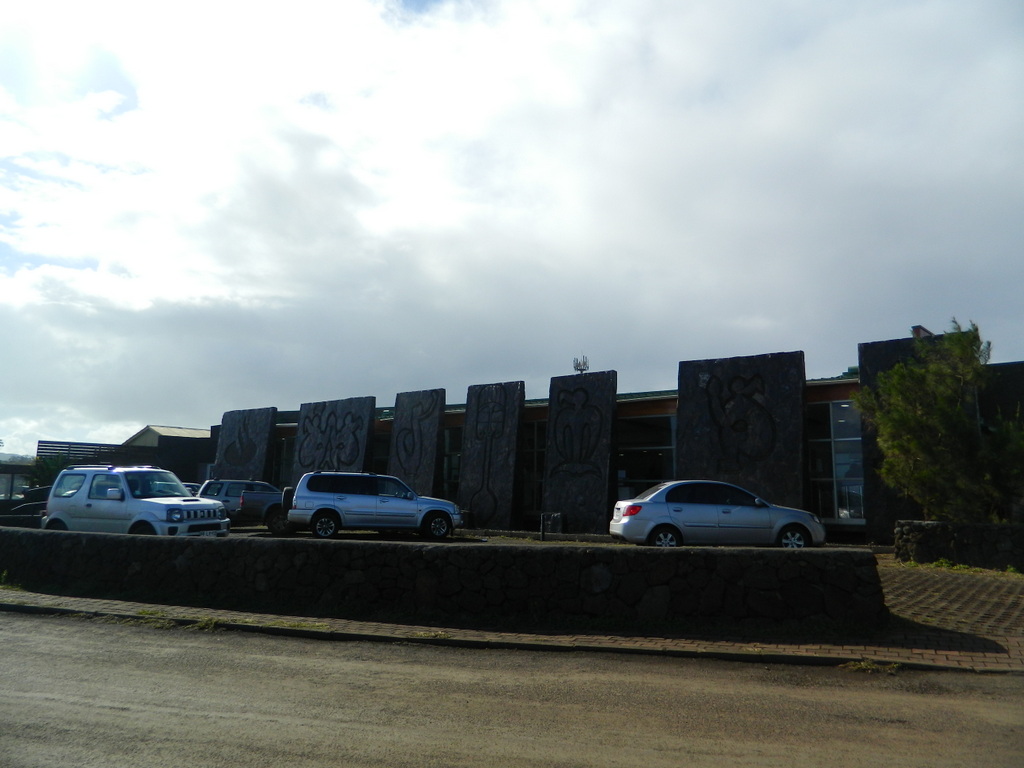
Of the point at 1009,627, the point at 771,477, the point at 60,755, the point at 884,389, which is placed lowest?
the point at 60,755

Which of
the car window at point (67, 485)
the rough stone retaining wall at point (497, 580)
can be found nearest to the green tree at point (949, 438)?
the rough stone retaining wall at point (497, 580)

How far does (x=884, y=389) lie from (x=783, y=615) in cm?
978

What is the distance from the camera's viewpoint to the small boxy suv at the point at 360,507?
19.5 m

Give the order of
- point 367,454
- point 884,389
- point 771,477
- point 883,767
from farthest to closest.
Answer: point 367,454, point 771,477, point 884,389, point 883,767

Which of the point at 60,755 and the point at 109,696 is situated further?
the point at 109,696

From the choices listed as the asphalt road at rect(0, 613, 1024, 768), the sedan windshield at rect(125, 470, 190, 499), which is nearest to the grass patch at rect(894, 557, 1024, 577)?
the asphalt road at rect(0, 613, 1024, 768)

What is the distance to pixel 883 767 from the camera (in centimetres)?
479

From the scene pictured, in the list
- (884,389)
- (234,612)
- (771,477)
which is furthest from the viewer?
(771,477)

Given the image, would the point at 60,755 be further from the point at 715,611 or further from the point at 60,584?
the point at 60,584

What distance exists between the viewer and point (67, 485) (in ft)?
53.3

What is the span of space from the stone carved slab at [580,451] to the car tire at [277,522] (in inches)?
297

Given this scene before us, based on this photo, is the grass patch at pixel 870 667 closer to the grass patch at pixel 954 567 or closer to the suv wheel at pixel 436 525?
the grass patch at pixel 954 567

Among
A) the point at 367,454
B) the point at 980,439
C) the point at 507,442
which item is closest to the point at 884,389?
the point at 980,439

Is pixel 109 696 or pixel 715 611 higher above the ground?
pixel 715 611
